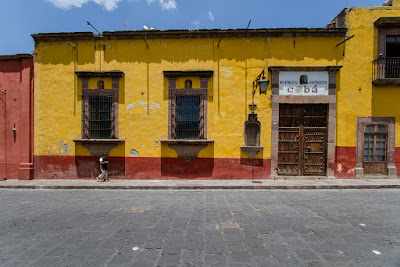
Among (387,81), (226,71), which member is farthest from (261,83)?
(387,81)

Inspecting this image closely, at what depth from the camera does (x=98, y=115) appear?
9547mm

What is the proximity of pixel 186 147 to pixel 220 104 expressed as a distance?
2440 mm

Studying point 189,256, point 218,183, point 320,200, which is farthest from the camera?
point 218,183

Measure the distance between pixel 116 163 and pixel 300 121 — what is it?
849 centimetres

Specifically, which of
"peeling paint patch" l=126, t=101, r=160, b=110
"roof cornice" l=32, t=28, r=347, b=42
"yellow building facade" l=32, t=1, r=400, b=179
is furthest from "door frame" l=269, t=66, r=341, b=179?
"peeling paint patch" l=126, t=101, r=160, b=110

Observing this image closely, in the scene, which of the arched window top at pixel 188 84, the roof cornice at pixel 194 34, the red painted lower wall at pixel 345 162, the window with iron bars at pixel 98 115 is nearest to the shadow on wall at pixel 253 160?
the red painted lower wall at pixel 345 162

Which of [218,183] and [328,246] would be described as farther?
[218,183]

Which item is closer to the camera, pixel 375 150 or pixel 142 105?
pixel 375 150

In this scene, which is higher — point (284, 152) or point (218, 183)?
point (284, 152)

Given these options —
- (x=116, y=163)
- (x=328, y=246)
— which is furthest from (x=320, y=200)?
(x=116, y=163)

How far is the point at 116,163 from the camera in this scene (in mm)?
9344

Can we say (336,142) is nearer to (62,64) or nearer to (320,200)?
(320,200)

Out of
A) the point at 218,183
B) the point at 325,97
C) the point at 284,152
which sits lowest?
the point at 218,183

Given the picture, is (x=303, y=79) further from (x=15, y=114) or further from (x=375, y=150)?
(x=15, y=114)
